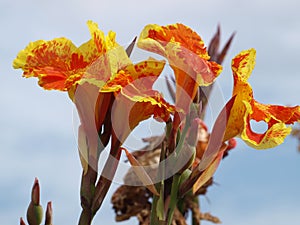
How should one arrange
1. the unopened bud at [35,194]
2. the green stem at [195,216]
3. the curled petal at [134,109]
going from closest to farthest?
the curled petal at [134,109], the unopened bud at [35,194], the green stem at [195,216]

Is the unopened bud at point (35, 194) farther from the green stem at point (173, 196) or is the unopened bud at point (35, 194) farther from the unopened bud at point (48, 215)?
the green stem at point (173, 196)

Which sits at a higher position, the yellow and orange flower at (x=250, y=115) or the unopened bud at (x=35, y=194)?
the yellow and orange flower at (x=250, y=115)

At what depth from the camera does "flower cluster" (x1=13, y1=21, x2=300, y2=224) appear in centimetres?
113

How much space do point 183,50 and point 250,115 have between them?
0.62 ft

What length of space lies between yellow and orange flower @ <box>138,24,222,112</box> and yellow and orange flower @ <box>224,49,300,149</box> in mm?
78

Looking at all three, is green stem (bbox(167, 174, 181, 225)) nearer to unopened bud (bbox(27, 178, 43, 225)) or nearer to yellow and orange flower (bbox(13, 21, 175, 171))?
yellow and orange flower (bbox(13, 21, 175, 171))

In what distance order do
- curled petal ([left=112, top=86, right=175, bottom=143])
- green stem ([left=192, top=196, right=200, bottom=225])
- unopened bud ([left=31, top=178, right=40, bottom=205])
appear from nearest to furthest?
1. curled petal ([left=112, top=86, right=175, bottom=143])
2. unopened bud ([left=31, top=178, right=40, bottom=205])
3. green stem ([left=192, top=196, right=200, bottom=225])

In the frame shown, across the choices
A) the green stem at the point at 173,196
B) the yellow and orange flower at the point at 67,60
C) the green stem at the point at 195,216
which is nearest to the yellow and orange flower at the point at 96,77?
the yellow and orange flower at the point at 67,60

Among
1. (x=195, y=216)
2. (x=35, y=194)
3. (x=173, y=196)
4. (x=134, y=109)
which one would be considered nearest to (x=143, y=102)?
(x=134, y=109)

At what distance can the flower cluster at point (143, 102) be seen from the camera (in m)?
1.13

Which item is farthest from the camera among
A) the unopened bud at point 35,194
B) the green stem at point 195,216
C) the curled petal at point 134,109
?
the green stem at point 195,216

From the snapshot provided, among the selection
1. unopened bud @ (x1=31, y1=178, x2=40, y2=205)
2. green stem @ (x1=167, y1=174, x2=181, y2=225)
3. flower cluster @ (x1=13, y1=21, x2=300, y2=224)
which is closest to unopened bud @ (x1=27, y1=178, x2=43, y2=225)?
unopened bud @ (x1=31, y1=178, x2=40, y2=205)

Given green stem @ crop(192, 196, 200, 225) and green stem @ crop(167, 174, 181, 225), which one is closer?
green stem @ crop(167, 174, 181, 225)

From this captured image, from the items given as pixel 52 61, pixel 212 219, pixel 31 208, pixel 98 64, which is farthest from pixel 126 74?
pixel 212 219
